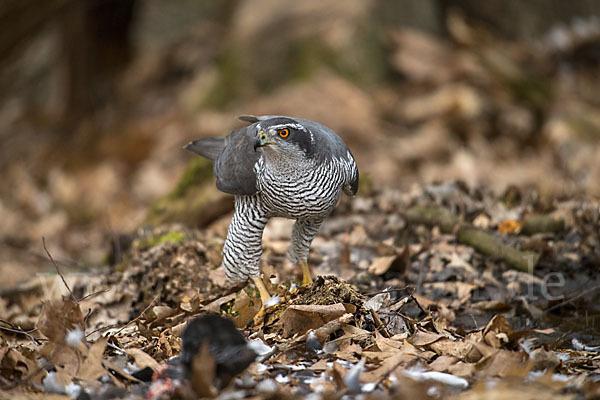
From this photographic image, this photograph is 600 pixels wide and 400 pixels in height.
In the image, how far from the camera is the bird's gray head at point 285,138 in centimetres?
352

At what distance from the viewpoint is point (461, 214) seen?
566 centimetres

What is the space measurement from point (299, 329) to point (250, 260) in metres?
0.81

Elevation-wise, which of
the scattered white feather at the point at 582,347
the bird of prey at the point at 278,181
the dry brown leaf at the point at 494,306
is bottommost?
the dry brown leaf at the point at 494,306

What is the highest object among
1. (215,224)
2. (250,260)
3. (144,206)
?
(250,260)

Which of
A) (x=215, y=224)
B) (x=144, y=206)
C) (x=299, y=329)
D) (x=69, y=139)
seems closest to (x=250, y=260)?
(x=299, y=329)

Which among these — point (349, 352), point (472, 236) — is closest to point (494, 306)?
→ point (472, 236)

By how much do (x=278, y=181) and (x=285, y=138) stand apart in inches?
11.8

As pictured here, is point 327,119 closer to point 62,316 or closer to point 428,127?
point 428,127

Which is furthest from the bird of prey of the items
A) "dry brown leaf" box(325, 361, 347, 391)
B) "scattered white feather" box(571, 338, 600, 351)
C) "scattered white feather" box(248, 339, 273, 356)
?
"scattered white feather" box(571, 338, 600, 351)

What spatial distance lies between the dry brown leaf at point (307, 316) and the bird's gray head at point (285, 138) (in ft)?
3.06

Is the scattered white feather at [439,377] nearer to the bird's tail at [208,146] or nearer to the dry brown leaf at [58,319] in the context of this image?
the dry brown leaf at [58,319]

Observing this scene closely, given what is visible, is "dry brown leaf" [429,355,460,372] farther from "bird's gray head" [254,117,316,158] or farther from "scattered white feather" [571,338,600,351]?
"bird's gray head" [254,117,316,158]

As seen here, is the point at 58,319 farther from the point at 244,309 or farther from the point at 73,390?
the point at 244,309

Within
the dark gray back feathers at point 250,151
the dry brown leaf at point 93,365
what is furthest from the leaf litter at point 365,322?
the dark gray back feathers at point 250,151
